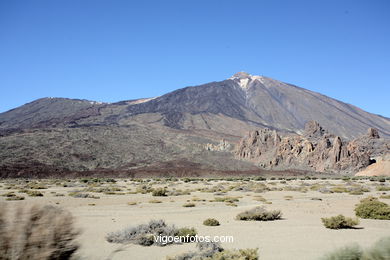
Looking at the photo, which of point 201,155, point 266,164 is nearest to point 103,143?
point 201,155

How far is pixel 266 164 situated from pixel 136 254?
249 feet

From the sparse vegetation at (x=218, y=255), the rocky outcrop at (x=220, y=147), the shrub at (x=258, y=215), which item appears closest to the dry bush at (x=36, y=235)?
the sparse vegetation at (x=218, y=255)

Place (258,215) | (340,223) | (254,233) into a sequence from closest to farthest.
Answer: (254,233)
(340,223)
(258,215)

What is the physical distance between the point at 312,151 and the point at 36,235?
3201 inches

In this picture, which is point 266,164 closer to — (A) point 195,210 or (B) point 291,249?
(A) point 195,210

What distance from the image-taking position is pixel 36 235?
4.18 m

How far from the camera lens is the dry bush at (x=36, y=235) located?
4070 mm

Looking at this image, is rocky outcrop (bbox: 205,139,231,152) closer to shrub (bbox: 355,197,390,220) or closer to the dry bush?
shrub (bbox: 355,197,390,220)

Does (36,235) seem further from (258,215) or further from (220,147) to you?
(220,147)

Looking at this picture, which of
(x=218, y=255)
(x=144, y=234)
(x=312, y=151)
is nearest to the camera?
(x=218, y=255)

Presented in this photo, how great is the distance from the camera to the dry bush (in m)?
4.07

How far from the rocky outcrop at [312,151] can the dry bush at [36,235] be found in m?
74.0

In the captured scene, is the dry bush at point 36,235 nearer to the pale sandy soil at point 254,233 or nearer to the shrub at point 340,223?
the pale sandy soil at point 254,233

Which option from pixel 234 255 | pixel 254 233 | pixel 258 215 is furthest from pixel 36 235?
pixel 258 215
